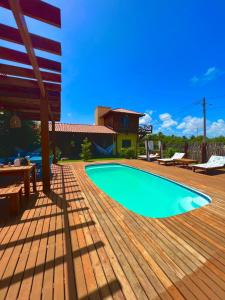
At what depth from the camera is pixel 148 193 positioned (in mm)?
7344

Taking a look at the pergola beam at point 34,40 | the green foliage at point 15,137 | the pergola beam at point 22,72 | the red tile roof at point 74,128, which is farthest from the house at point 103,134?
the pergola beam at point 34,40

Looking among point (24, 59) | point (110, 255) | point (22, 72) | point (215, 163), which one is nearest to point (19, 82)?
point (22, 72)

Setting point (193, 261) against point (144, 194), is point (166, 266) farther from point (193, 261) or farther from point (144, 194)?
point (144, 194)

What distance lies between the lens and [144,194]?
7258 mm

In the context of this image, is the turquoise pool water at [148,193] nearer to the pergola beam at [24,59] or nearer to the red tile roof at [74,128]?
the pergola beam at [24,59]

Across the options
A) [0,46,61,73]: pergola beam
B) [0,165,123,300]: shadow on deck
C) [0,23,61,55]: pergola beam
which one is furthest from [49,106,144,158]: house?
[0,165,123,300]: shadow on deck

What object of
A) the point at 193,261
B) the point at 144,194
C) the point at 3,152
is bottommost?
the point at 144,194

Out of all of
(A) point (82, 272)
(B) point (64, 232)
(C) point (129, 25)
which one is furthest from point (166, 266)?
(C) point (129, 25)

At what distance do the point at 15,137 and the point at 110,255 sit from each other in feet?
48.9

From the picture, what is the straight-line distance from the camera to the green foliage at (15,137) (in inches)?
531

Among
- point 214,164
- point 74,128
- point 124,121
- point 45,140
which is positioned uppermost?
point 124,121

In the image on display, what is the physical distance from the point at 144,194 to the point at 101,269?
538cm

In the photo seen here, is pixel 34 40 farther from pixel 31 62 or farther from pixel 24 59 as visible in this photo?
pixel 24 59

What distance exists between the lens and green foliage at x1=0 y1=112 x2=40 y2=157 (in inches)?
531
